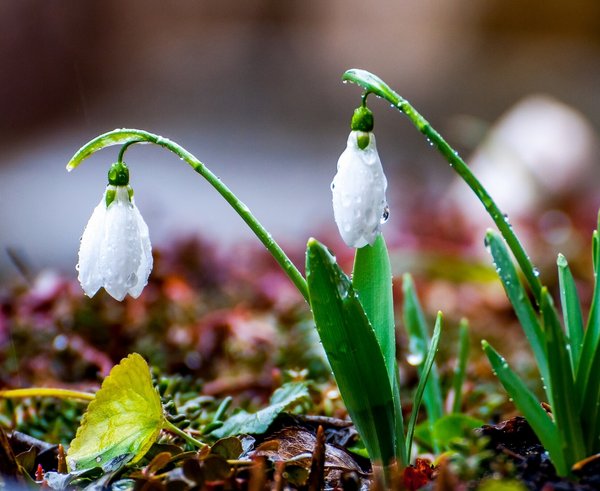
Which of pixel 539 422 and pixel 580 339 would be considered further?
pixel 580 339

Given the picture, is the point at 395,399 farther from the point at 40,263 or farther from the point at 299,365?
the point at 40,263

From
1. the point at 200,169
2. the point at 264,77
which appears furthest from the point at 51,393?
the point at 264,77

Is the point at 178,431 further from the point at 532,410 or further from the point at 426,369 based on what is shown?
the point at 532,410

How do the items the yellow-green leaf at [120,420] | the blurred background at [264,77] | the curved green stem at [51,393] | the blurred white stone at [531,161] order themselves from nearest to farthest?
the yellow-green leaf at [120,420], the curved green stem at [51,393], the blurred white stone at [531,161], the blurred background at [264,77]

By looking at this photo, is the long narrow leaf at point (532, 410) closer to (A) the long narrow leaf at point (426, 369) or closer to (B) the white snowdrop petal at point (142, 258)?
(A) the long narrow leaf at point (426, 369)

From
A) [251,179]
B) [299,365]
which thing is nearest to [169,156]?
[251,179]

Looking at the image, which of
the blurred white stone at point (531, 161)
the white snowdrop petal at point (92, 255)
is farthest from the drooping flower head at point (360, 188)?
the blurred white stone at point (531, 161)
